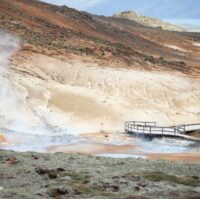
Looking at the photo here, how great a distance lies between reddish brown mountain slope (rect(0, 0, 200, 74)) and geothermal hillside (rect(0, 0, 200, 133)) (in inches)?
4.5

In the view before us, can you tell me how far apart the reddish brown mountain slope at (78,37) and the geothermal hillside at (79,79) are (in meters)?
0.11

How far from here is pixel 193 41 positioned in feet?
325

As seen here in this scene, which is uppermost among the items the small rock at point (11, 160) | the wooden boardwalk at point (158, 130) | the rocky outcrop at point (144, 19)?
the rocky outcrop at point (144, 19)

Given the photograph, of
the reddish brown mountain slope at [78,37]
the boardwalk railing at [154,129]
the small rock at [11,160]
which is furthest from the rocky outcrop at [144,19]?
the small rock at [11,160]

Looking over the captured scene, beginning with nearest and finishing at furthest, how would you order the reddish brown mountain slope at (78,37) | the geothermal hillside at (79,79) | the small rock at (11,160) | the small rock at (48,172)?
1. the small rock at (48,172)
2. the small rock at (11,160)
3. the geothermal hillside at (79,79)
4. the reddish brown mountain slope at (78,37)

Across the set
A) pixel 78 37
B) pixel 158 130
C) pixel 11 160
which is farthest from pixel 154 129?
pixel 78 37

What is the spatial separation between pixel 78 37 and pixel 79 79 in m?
11.7

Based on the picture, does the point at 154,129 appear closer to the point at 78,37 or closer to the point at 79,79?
the point at 79,79

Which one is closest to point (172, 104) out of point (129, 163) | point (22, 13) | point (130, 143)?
point (130, 143)

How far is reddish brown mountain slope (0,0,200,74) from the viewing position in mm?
57375

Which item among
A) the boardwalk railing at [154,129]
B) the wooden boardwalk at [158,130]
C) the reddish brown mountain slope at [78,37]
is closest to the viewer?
the wooden boardwalk at [158,130]

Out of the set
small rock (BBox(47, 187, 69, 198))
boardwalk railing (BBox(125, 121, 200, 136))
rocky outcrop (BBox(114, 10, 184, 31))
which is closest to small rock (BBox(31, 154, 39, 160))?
small rock (BBox(47, 187, 69, 198))

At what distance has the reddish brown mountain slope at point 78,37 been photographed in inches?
2259

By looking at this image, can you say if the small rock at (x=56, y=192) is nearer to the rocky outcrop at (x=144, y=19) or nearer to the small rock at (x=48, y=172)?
the small rock at (x=48, y=172)
